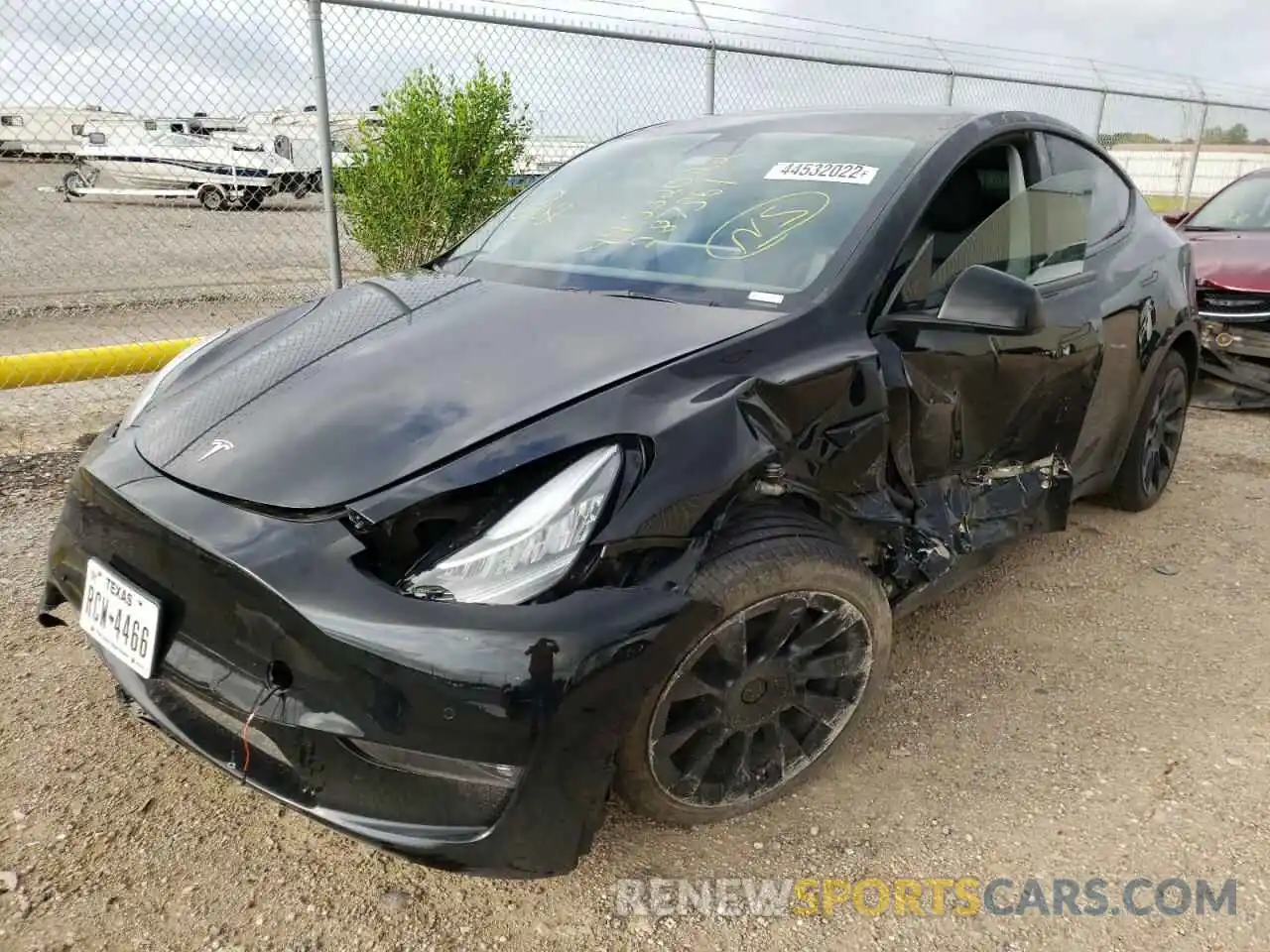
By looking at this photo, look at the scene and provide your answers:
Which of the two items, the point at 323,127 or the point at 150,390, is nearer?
the point at 150,390

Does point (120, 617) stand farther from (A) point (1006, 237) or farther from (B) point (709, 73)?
(B) point (709, 73)

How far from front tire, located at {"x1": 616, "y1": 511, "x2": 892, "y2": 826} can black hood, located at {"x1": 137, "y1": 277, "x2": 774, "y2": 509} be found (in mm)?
471

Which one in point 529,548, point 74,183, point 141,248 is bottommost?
point 141,248

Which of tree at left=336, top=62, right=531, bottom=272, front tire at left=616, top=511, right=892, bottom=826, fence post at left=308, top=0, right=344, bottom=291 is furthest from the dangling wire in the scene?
tree at left=336, top=62, right=531, bottom=272

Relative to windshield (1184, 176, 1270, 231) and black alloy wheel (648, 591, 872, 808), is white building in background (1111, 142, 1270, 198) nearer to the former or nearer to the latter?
windshield (1184, 176, 1270, 231)

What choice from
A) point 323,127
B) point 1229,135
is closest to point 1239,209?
point 323,127

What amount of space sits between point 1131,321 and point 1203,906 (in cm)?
207

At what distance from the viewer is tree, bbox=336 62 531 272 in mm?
6246

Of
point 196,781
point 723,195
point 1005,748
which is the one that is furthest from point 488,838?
point 723,195

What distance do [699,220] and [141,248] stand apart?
12.6 metres

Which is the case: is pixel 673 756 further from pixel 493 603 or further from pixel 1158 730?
pixel 1158 730

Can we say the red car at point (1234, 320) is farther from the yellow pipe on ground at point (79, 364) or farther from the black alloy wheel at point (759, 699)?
the yellow pipe on ground at point (79, 364)

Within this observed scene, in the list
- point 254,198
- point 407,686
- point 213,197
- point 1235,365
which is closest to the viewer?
point 407,686

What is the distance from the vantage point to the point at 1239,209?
6.77m
